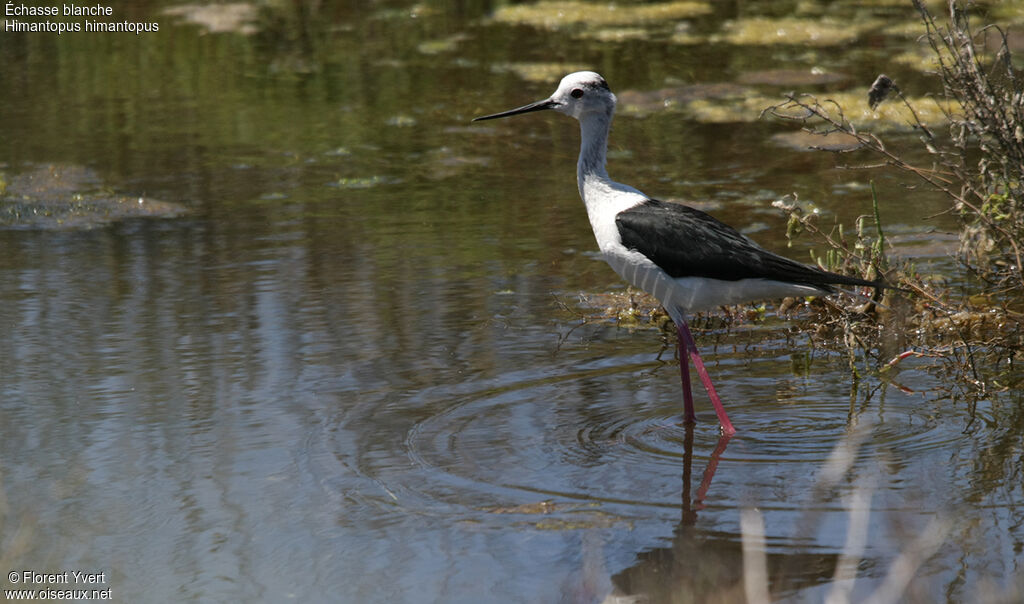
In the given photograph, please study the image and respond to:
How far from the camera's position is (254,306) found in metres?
5.80

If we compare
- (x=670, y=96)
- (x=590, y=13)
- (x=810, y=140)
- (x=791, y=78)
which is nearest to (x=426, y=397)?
(x=810, y=140)

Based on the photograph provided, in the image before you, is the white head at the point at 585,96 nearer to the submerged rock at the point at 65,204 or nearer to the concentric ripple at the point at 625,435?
the concentric ripple at the point at 625,435

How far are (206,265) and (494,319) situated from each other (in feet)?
5.38

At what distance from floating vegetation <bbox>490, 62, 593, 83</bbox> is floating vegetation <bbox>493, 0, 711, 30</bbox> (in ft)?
4.69

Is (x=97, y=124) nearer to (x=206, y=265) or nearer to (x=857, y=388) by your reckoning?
(x=206, y=265)

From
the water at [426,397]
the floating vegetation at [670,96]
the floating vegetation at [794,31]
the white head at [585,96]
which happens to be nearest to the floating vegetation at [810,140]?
the water at [426,397]

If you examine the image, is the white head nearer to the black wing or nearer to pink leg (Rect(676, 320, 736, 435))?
the black wing

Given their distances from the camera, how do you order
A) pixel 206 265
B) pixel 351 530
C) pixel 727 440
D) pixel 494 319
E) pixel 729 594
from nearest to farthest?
pixel 729 594
pixel 351 530
pixel 727 440
pixel 494 319
pixel 206 265

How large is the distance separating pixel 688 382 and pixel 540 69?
6.24 metres

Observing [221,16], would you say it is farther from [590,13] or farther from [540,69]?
[540,69]

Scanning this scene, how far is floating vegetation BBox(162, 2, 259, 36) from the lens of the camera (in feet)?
41.1

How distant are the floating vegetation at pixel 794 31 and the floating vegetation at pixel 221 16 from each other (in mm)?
4475

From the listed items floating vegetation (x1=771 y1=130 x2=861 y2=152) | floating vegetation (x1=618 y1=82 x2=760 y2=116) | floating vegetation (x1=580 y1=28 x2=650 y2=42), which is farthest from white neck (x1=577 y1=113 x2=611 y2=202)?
floating vegetation (x1=580 y1=28 x2=650 y2=42)

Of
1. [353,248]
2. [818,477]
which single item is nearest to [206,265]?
[353,248]
